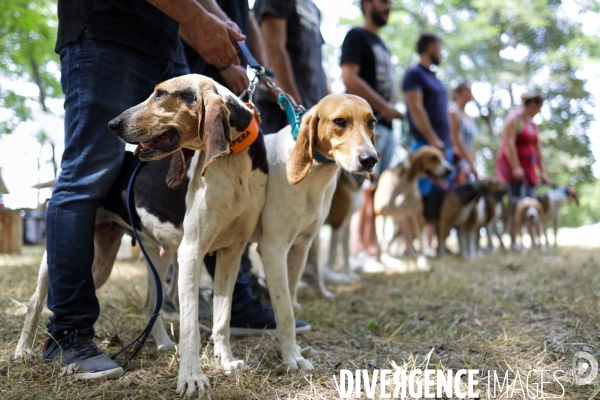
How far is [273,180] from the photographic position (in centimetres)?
247

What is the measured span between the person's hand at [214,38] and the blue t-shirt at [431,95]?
422 cm

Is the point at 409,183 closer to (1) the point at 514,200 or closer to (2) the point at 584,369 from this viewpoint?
(1) the point at 514,200

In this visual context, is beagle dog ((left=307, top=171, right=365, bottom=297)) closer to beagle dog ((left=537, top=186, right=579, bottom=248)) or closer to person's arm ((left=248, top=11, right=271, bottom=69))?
person's arm ((left=248, top=11, right=271, bottom=69))

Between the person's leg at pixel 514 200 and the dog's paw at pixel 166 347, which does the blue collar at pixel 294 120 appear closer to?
the dog's paw at pixel 166 347

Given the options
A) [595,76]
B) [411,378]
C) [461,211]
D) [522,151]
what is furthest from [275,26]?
[595,76]

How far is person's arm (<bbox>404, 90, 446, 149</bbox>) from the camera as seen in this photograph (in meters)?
6.28

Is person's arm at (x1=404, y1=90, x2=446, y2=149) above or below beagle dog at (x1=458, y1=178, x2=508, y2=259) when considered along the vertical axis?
above

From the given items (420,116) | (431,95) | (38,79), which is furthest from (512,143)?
(38,79)

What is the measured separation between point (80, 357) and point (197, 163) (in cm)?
100

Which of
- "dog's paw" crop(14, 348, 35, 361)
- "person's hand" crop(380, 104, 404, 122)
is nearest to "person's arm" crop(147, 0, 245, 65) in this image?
"dog's paw" crop(14, 348, 35, 361)

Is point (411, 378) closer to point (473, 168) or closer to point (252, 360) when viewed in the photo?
point (252, 360)

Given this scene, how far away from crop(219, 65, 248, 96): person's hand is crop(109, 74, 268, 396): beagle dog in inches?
29.2

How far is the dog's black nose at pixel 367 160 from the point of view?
7.11 ft

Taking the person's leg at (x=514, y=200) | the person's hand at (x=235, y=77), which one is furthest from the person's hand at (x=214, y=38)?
the person's leg at (x=514, y=200)
